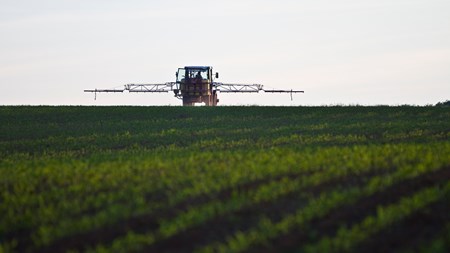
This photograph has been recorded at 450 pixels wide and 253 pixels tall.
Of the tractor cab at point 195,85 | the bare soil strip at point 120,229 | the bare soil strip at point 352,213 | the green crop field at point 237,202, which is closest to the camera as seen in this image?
the bare soil strip at point 352,213

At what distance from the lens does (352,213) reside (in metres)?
14.3

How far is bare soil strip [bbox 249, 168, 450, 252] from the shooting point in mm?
12836

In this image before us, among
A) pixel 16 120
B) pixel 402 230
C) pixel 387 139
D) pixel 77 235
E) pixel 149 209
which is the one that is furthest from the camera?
pixel 16 120

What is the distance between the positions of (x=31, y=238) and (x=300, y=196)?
4673mm

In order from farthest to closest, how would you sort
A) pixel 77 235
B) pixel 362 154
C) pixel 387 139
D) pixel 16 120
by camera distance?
1. pixel 16 120
2. pixel 387 139
3. pixel 362 154
4. pixel 77 235

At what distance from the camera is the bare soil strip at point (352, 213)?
505 inches

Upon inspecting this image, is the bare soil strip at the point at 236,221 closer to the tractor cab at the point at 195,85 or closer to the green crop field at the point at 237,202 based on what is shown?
the green crop field at the point at 237,202

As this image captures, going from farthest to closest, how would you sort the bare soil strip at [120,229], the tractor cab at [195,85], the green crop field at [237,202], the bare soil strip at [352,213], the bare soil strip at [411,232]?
the tractor cab at [195,85], the bare soil strip at [120,229], the green crop field at [237,202], the bare soil strip at [352,213], the bare soil strip at [411,232]

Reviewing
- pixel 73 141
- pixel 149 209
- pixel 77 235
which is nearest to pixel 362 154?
pixel 149 209

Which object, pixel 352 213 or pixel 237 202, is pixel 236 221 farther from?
pixel 352 213

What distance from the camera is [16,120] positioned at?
4347 centimetres

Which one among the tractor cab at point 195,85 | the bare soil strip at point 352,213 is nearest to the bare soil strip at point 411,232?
the bare soil strip at point 352,213

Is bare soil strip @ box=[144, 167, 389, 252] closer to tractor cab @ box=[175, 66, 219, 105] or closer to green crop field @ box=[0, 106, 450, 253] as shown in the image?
green crop field @ box=[0, 106, 450, 253]

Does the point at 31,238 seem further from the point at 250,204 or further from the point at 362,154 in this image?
the point at 362,154
